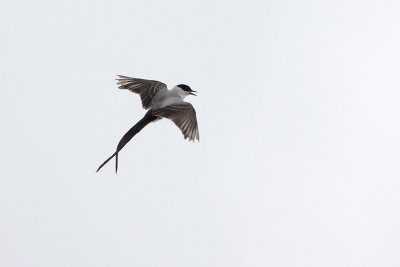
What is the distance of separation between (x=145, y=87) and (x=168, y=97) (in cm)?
75

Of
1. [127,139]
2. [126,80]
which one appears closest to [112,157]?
[127,139]

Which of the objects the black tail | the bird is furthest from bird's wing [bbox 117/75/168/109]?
the black tail

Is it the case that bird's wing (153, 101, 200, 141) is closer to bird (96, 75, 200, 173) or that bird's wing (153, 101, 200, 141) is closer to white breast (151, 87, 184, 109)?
bird (96, 75, 200, 173)

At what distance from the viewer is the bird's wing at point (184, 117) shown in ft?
43.4

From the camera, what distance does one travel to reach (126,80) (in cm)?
1480

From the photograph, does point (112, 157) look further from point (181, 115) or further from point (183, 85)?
point (183, 85)

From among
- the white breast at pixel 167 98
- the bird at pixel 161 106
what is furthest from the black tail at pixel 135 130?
the white breast at pixel 167 98

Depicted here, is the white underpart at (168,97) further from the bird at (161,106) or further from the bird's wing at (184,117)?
the bird's wing at (184,117)

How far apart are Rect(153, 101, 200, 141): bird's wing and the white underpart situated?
48 cm

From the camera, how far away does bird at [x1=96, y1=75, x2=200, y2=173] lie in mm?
13219

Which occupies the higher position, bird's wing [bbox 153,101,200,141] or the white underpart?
the white underpart

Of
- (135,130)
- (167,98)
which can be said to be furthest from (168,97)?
(135,130)

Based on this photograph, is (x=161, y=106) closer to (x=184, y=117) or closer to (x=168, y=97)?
(x=168, y=97)

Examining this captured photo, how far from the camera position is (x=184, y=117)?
1334 centimetres
